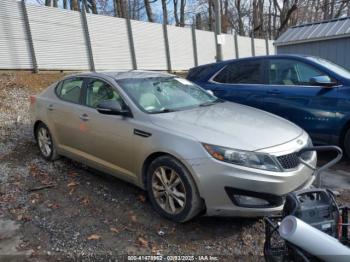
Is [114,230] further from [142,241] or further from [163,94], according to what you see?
[163,94]

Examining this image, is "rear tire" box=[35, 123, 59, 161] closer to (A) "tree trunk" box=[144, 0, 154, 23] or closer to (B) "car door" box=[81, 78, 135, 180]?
(B) "car door" box=[81, 78, 135, 180]

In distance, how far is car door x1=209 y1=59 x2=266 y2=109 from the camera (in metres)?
6.25

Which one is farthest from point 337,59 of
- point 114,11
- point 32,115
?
point 114,11

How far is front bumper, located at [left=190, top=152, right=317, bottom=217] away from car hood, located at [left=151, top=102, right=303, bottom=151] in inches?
8.6

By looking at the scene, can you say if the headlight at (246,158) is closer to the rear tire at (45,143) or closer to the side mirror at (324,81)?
the side mirror at (324,81)

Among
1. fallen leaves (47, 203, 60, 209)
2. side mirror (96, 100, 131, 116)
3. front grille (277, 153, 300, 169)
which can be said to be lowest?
fallen leaves (47, 203, 60, 209)

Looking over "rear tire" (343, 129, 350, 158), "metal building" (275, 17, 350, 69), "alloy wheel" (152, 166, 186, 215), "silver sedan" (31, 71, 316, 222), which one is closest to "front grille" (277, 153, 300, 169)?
"silver sedan" (31, 71, 316, 222)

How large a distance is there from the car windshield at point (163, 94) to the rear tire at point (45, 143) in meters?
1.71

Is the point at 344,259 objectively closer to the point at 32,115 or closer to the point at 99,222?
the point at 99,222

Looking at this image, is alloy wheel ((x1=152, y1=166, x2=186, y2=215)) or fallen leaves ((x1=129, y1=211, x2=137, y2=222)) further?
fallen leaves ((x1=129, y1=211, x2=137, y2=222))

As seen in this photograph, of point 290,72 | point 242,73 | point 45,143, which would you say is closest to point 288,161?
point 290,72

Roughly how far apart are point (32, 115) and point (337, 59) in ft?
30.8

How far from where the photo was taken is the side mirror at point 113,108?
416cm

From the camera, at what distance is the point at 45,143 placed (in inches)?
223
